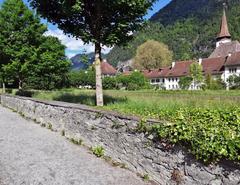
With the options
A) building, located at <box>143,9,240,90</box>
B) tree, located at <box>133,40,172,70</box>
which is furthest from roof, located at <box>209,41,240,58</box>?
tree, located at <box>133,40,172,70</box>

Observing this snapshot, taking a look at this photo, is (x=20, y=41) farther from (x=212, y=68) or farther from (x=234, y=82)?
(x=212, y=68)

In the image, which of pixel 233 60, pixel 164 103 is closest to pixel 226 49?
pixel 233 60

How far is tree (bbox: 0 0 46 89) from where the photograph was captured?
2450 cm

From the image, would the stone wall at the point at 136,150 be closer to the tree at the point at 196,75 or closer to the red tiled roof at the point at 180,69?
the tree at the point at 196,75

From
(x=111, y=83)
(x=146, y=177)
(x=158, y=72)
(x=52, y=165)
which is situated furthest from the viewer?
(x=158, y=72)

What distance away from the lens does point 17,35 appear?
24641mm

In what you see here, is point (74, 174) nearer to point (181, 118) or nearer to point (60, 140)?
point (181, 118)

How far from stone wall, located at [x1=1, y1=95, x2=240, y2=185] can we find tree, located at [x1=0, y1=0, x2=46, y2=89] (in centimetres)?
1541

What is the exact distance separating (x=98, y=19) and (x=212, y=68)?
69919 millimetres

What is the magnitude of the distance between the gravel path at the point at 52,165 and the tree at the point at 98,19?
7.98 feet

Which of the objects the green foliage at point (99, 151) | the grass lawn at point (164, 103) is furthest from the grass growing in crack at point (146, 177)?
the green foliage at point (99, 151)

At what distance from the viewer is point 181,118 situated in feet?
16.3

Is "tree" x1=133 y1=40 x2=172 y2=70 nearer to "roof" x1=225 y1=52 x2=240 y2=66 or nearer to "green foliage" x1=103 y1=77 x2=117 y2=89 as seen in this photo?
"green foliage" x1=103 y1=77 x2=117 y2=89

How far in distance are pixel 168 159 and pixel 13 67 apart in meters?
21.3
